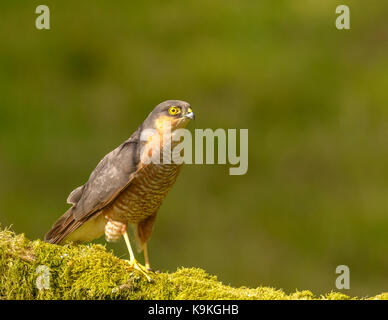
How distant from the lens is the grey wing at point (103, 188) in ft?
11.1

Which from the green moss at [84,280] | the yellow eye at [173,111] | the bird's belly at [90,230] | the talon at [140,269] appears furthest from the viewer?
the bird's belly at [90,230]

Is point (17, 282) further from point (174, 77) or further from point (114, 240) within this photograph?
point (174, 77)

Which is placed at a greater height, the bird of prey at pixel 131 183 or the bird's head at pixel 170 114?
the bird's head at pixel 170 114

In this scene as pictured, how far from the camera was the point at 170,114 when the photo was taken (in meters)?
3.38

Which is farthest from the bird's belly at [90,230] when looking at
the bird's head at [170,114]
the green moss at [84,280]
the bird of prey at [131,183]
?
the bird's head at [170,114]

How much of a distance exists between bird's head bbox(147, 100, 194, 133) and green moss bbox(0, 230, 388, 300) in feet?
2.36

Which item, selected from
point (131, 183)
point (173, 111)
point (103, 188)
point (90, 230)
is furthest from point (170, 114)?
point (90, 230)

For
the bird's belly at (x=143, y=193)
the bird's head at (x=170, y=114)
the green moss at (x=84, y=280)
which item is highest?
the bird's head at (x=170, y=114)

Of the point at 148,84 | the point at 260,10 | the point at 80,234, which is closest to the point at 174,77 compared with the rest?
the point at 148,84

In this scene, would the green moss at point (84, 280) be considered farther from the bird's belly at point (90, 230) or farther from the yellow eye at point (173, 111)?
the yellow eye at point (173, 111)

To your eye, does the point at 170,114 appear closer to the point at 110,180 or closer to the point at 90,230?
the point at 110,180

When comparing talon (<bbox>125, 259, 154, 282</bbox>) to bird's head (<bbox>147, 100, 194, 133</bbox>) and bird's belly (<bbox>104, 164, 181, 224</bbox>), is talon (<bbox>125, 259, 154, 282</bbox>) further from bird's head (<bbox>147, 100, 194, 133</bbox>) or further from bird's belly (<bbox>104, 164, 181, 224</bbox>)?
bird's head (<bbox>147, 100, 194, 133</bbox>)

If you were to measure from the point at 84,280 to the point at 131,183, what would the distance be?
69 cm
